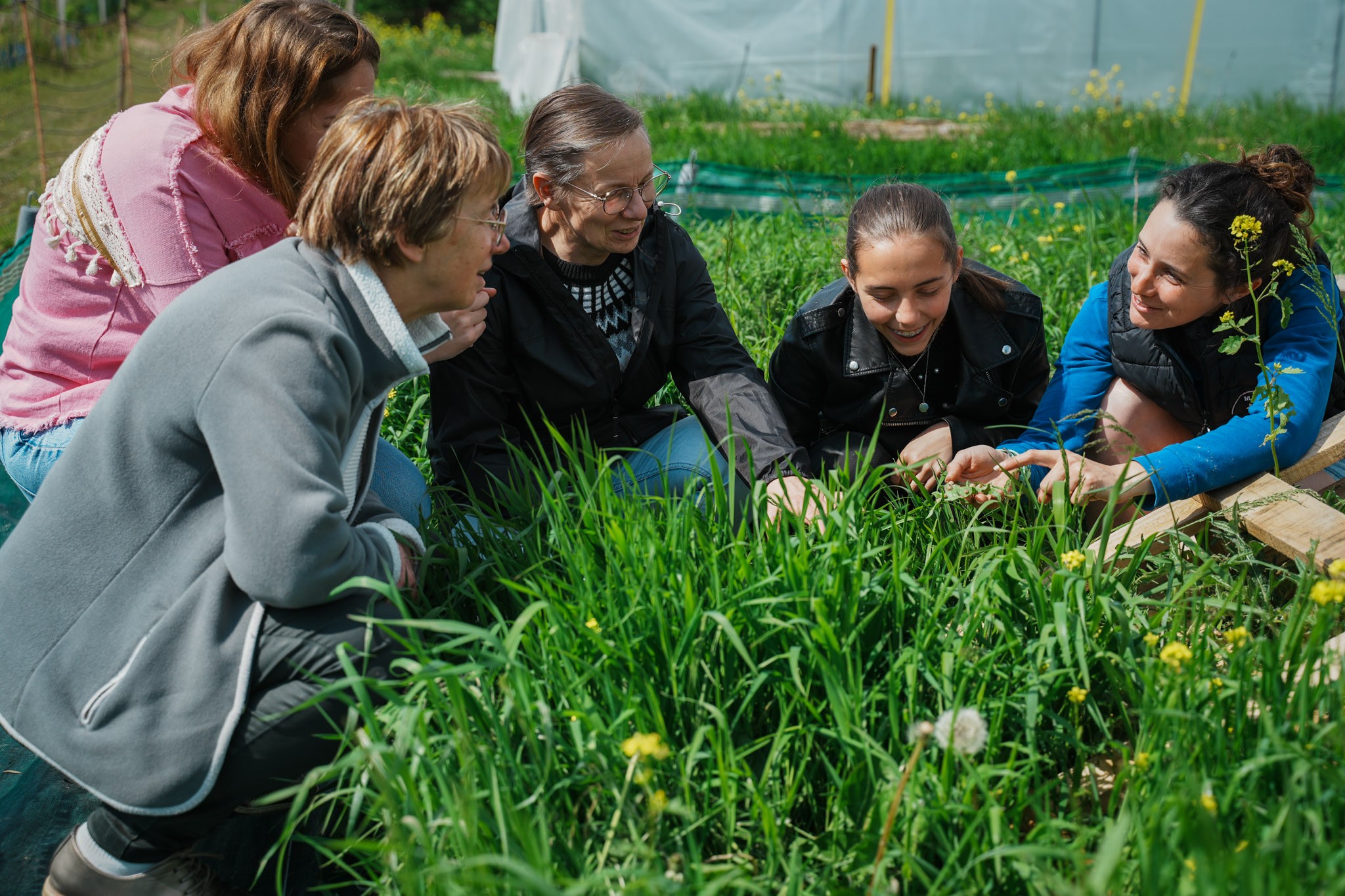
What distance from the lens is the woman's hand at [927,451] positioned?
2.36 metres

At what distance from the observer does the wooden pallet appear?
77.3 inches

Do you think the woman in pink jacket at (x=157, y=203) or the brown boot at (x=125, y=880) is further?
the woman in pink jacket at (x=157, y=203)

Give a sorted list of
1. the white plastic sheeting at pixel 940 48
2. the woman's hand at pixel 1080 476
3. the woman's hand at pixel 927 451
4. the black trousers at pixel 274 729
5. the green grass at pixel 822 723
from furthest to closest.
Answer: the white plastic sheeting at pixel 940 48 < the woman's hand at pixel 927 451 < the woman's hand at pixel 1080 476 < the black trousers at pixel 274 729 < the green grass at pixel 822 723

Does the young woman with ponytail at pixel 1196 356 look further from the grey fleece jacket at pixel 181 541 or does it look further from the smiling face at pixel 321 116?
the smiling face at pixel 321 116

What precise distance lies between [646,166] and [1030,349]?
106 centimetres

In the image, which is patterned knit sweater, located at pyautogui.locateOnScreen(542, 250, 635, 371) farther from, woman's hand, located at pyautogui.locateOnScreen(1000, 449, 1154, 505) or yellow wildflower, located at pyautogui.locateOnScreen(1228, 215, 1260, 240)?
yellow wildflower, located at pyautogui.locateOnScreen(1228, 215, 1260, 240)

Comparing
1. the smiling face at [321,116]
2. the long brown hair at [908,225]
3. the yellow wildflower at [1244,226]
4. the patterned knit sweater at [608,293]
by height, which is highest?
the smiling face at [321,116]

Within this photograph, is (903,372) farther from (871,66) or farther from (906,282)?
(871,66)

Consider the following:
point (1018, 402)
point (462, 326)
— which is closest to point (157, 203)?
point (462, 326)

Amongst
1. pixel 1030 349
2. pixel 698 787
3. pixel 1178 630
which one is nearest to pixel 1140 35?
pixel 1030 349

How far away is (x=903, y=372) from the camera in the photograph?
260cm

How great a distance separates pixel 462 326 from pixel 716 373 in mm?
738

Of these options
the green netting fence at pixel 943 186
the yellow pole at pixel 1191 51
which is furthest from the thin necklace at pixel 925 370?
the yellow pole at pixel 1191 51

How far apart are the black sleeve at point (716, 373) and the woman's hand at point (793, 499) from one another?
139 mm
